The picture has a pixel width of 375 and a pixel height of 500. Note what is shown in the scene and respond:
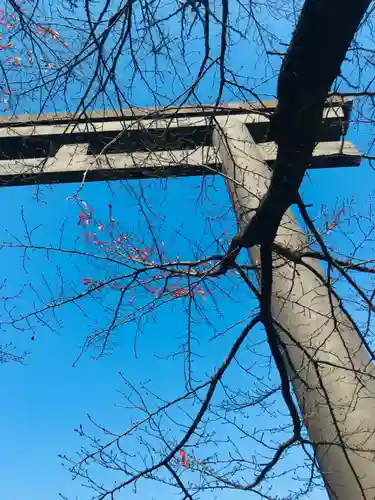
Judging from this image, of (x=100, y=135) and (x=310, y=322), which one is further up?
(x=100, y=135)

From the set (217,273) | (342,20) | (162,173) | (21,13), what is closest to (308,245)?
(217,273)

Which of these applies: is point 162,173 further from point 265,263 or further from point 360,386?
point 360,386

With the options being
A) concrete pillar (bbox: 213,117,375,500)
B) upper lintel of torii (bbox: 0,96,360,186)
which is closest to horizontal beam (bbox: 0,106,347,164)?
upper lintel of torii (bbox: 0,96,360,186)

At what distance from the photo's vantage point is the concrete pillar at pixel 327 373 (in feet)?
6.61

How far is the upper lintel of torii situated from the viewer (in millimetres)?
2527

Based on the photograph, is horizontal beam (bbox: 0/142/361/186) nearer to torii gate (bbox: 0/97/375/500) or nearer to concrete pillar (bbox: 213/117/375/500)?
torii gate (bbox: 0/97/375/500)

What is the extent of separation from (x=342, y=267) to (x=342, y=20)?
1.17 meters

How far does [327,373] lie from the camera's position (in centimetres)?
230

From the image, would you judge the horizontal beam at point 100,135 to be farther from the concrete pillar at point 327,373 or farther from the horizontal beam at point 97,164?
the concrete pillar at point 327,373

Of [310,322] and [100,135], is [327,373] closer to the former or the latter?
[310,322]

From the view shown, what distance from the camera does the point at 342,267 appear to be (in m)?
2.27

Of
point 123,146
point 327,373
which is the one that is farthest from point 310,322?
point 123,146

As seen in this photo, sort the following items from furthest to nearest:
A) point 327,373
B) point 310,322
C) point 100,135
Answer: point 100,135
point 310,322
point 327,373

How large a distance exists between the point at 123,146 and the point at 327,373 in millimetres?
1782
